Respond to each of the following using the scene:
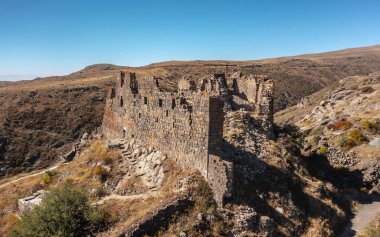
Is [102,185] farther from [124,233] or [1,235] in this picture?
[124,233]

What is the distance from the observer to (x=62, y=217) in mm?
14609

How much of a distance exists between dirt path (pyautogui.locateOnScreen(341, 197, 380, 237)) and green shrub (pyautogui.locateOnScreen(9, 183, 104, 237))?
11.3m

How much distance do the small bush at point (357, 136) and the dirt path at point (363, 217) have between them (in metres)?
9.26

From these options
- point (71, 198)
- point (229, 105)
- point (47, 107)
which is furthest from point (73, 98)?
point (71, 198)

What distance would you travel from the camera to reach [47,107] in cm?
7056

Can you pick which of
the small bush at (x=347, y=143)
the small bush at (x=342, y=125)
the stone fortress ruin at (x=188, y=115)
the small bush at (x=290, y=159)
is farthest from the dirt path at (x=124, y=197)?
the small bush at (x=342, y=125)

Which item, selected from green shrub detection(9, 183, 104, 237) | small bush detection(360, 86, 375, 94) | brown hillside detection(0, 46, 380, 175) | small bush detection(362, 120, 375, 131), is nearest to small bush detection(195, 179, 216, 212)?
green shrub detection(9, 183, 104, 237)

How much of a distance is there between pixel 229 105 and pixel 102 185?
887 cm

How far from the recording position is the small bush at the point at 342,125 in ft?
116

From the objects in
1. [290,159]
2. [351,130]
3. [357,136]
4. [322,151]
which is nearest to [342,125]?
[351,130]

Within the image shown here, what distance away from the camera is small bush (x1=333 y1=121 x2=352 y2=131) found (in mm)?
35406

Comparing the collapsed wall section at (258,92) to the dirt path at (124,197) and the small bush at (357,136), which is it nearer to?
the dirt path at (124,197)

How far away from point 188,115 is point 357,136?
19.7 meters

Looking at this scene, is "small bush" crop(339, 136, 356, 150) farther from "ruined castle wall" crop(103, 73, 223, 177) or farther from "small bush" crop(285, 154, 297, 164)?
"ruined castle wall" crop(103, 73, 223, 177)
